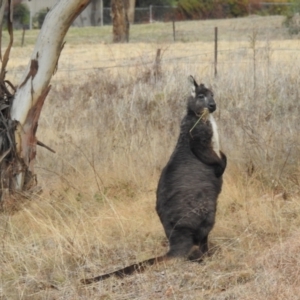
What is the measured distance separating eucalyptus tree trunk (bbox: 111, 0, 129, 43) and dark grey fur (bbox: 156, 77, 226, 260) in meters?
35.8

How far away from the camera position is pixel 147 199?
27.3 ft

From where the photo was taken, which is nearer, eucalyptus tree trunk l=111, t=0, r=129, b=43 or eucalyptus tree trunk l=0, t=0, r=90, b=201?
eucalyptus tree trunk l=0, t=0, r=90, b=201

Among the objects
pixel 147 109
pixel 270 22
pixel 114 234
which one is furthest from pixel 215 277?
pixel 270 22

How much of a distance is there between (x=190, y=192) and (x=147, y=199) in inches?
70.0

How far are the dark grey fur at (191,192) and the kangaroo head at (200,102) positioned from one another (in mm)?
150

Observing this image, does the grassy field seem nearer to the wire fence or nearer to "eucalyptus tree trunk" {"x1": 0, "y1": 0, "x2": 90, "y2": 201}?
"eucalyptus tree trunk" {"x1": 0, "y1": 0, "x2": 90, "y2": 201}

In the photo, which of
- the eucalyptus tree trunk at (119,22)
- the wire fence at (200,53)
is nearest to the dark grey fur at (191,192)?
the wire fence at (200,53)

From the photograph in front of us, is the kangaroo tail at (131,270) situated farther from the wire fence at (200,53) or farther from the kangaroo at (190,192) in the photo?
the wire fence at (200,53)

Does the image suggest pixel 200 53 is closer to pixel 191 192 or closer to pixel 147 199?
pixel 147 199

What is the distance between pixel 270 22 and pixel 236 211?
4147 cm

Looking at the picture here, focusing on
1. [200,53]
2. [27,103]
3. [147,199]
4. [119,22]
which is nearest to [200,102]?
[147,199]

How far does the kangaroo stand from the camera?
6.39 metres

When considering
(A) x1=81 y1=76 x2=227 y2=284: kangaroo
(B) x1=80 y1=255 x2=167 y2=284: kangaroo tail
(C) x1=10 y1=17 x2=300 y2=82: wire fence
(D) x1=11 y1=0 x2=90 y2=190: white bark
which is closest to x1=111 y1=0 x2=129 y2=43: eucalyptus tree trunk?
(C) x1=10 y1=17 x2=300 y2=82: wire fence

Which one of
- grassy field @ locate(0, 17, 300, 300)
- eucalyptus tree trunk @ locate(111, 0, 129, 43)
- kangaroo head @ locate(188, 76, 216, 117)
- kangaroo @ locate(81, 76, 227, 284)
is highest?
kangaroo head @ locate(188, 76, 216, 117)
